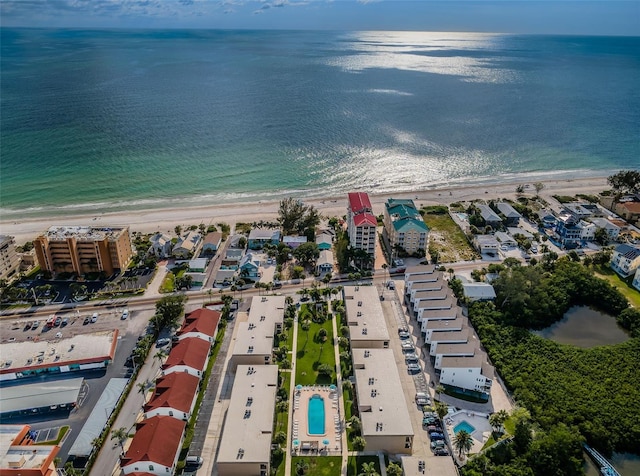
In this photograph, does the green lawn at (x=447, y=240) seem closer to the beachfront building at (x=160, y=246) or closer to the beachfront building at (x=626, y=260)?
the beachfront building at (x=626, y=260)

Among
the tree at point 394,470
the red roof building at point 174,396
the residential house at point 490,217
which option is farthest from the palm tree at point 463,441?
the residential house at point 490,217

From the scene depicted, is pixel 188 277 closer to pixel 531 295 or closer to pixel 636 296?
pixel 531 295

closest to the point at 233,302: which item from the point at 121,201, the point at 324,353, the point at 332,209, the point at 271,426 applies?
the point at 324,353

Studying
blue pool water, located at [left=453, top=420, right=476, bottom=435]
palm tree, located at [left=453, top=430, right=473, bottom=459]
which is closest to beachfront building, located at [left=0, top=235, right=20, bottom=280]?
blue pool water, located at [left=453, top=420, right=476, bottom=435]

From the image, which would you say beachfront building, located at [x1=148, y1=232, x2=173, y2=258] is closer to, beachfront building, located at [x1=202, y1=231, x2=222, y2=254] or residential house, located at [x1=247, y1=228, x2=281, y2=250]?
beachfront building, located at [x1=202, y1=231, x2=222, y2=254]

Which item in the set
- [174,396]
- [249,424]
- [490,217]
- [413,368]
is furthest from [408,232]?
A: [174,396]
